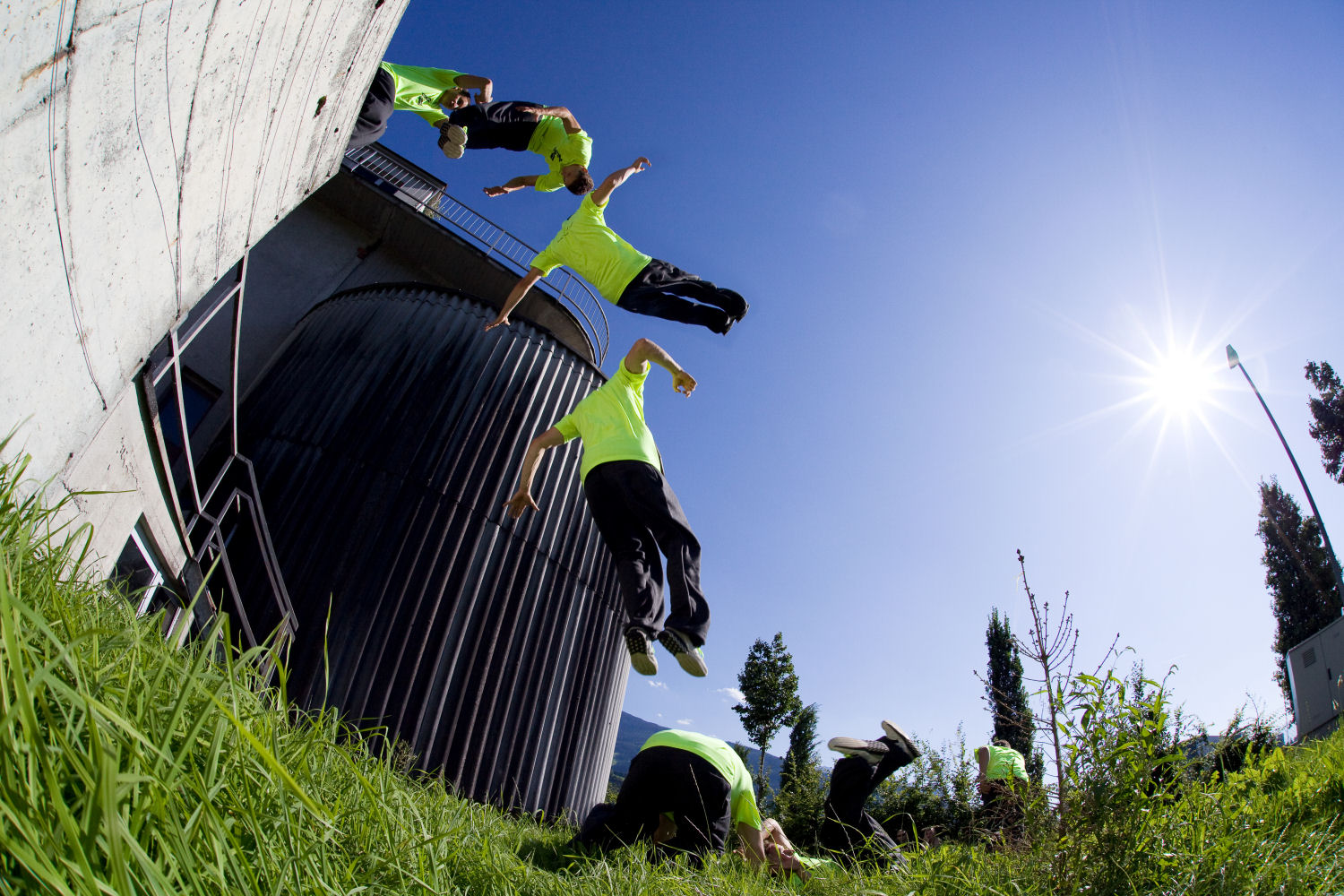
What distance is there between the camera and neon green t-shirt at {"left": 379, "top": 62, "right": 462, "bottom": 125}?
541 centimetres

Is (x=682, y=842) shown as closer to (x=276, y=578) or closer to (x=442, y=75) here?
(x=276, y=578)

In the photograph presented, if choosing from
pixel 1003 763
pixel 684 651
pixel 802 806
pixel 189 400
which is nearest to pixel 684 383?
pixel 684 651

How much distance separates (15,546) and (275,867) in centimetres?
95

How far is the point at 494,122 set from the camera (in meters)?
5.84

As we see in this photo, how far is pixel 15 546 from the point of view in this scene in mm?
1504

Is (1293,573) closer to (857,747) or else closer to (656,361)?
(857,747)

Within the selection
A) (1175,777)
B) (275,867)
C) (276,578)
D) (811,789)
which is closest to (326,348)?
(276,578)

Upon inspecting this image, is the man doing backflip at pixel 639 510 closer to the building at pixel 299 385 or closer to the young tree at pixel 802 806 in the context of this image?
the building at pixel 299 385

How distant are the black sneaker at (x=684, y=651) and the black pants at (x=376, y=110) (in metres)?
4.02

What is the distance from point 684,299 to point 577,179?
173 centimetres

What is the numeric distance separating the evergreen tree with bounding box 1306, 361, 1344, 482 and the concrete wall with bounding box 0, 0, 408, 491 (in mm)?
31416

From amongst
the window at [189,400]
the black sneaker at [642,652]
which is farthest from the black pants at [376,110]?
the window at [189,400]

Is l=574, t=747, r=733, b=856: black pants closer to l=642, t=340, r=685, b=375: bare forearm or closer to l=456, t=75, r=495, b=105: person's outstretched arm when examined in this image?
l=642, t=340, r=685, b=375: bare forearm

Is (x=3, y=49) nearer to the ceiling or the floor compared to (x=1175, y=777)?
nearer to the ceiling
